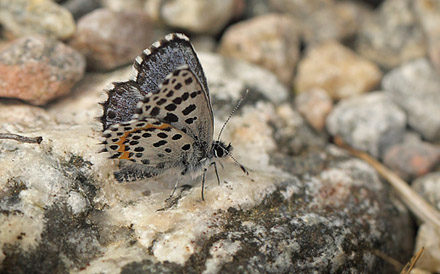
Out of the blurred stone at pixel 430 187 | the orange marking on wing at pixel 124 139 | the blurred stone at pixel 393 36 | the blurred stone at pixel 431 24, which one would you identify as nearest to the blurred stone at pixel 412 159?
the blurred stone at pixel 430 187

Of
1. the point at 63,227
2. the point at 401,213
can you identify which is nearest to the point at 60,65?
the point at 63,227

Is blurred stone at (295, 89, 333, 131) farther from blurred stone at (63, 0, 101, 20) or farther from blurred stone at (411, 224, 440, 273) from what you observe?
blurred stone at (63, 0, 101, 20)

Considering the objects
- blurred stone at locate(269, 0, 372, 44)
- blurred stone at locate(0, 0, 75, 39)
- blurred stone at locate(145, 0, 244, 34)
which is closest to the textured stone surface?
blurred stone at locate(269, 0, 372, 44)

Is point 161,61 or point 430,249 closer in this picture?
point 161,61

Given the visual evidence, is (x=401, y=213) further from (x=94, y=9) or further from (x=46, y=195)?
(x=94, y=9)

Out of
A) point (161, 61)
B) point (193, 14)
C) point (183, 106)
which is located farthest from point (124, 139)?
point (193, 14)

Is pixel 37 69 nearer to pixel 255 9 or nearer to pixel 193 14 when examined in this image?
pixel 193 14
